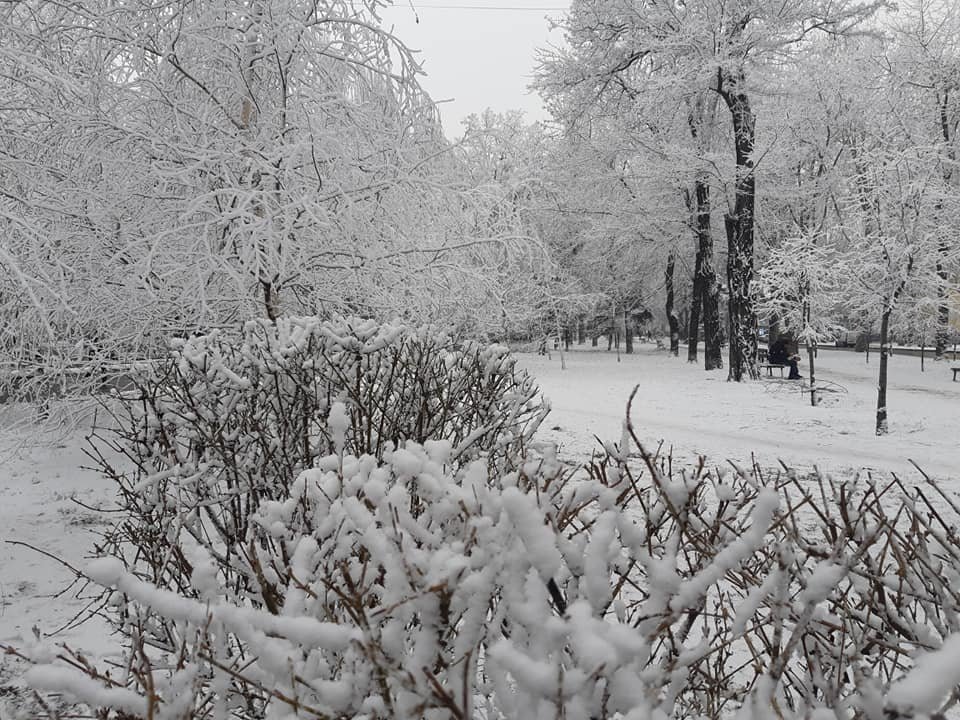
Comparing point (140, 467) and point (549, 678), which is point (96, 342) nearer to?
point (140, 467)

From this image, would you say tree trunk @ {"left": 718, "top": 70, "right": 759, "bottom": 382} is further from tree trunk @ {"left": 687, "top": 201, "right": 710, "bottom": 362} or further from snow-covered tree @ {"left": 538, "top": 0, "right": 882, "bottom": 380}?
tree trunk @ {"left": 687, "top": 201, "right": 710, "bottom": 362}

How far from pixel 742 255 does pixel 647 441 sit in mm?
9312

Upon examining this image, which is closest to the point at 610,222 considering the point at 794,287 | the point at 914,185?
the point at 794,287

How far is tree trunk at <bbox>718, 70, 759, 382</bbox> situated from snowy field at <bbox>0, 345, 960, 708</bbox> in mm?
818

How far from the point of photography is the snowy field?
4477mm

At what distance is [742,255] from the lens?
55.5 ft

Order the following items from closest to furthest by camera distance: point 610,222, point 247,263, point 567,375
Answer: point 247,263
point 567,375
point 610,222

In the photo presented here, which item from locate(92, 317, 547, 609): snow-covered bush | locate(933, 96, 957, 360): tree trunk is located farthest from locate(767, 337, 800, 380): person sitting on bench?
locate(92, 317, 547, 609): snow-covered bush

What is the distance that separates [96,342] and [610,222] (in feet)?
63.8

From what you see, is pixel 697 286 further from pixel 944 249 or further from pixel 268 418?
pixel 268 418

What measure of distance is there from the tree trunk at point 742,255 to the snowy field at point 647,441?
818 millimetres

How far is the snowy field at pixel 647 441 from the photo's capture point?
448 centimetres

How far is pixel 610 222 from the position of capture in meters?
23.3

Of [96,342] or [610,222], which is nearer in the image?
[96,342]
